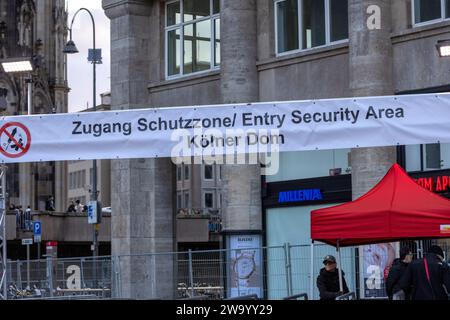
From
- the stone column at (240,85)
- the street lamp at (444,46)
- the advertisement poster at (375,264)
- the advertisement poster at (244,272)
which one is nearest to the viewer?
the street lamp at (444,46)

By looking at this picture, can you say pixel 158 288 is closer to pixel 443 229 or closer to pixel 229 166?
pixel 229 166

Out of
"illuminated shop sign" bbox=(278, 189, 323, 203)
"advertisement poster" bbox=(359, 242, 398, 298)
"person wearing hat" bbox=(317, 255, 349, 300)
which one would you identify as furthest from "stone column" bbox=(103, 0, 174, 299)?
"person wearing hat" bbox=(317, 255, 349, 300)

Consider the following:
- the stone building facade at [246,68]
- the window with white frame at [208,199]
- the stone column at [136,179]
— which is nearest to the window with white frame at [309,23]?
the stone building facade at [246,68]

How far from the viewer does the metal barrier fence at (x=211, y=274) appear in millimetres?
21469

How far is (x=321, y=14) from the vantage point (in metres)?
25.8

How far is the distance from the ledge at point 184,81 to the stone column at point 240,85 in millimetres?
1394

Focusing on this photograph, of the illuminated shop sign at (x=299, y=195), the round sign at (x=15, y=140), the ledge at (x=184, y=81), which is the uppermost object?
the ledge at (x=184, y=81)

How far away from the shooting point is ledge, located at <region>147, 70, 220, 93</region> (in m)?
28.6

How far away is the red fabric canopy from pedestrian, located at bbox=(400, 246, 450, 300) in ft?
1.04

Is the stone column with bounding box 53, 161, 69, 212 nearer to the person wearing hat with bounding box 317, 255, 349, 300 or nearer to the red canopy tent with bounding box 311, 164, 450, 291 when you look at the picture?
the person wearing hat with bounding box 317, 255, 349, 300

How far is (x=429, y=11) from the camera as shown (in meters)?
23.0

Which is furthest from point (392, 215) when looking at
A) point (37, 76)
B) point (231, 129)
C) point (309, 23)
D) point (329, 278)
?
point (37, 76)

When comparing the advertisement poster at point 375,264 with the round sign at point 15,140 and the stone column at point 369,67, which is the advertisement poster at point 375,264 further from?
the round sign at point 15,140
